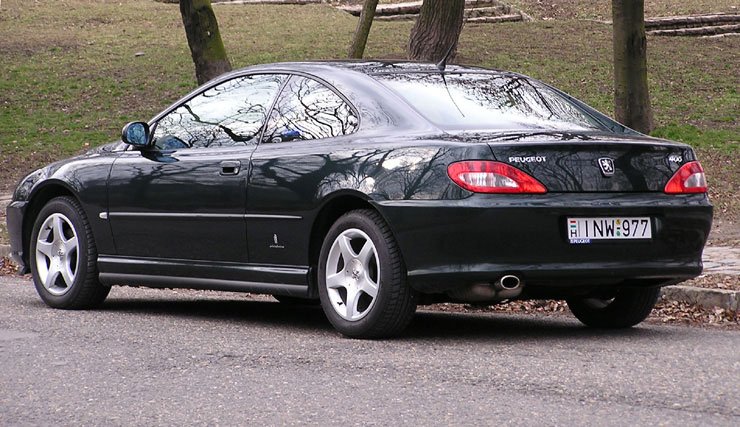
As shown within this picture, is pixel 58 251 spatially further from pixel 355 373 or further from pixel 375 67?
pixel 355 373

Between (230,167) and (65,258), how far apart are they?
5.83 feet

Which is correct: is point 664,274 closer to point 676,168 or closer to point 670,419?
point 676,168

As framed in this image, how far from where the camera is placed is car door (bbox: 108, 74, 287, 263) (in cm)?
821

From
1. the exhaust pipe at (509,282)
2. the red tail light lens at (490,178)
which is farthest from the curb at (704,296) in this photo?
the red tail light lens at (490,178)

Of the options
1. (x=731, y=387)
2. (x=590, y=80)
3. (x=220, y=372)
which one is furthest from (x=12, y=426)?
(x=590, y=80)

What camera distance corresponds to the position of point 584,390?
576cm

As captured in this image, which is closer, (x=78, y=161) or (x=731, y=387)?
(x=731, y=387)

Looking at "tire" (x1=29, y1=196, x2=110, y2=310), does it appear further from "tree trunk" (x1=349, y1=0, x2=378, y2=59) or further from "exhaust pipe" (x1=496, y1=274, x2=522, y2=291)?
"tree trunk" (x1=349, y1=0, x2=378, y2=59)

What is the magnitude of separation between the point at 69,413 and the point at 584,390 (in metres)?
2.10

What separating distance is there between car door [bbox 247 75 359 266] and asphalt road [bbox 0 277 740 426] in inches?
20.5

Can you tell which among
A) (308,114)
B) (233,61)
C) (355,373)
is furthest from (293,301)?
(233,61)

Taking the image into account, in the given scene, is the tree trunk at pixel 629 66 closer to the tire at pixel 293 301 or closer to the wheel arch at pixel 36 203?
the tire at pixel 293 301

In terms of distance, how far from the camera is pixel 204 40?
63.5 feet

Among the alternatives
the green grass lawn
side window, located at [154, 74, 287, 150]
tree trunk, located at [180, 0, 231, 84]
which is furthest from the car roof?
tree trunk, located at [180, 0, 231, 84]
